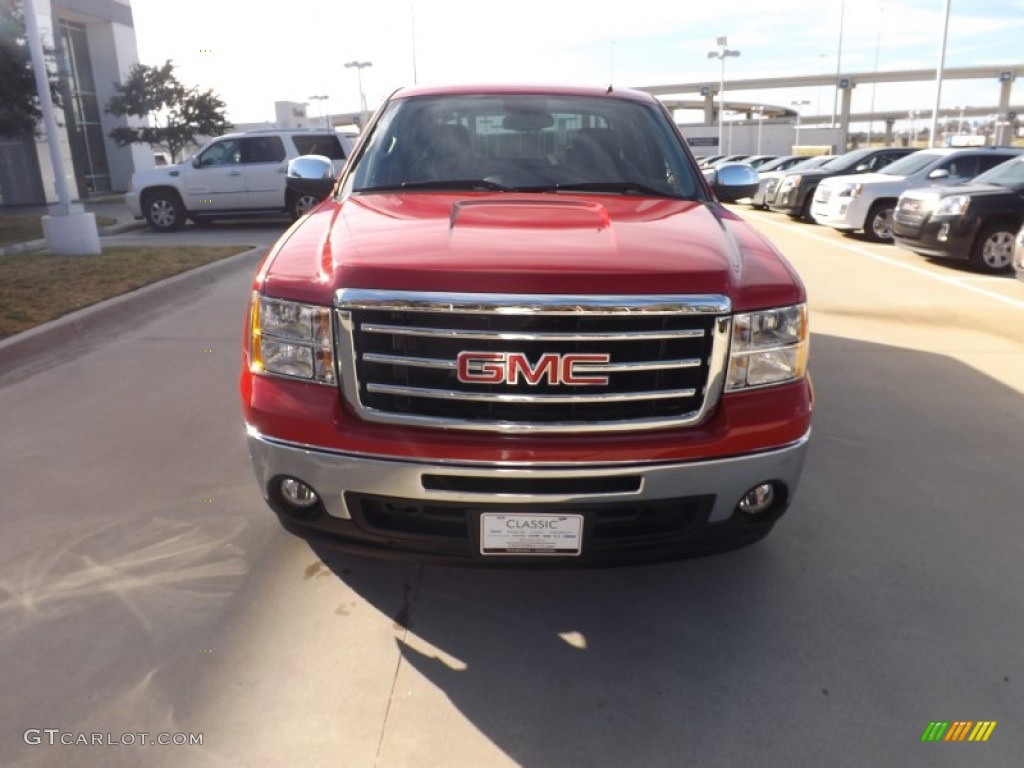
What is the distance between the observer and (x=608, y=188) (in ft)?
11.8

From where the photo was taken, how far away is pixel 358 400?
2465mm

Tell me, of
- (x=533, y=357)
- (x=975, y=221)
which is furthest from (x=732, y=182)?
(x=975, y=221)

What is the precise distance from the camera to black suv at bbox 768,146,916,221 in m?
17.6

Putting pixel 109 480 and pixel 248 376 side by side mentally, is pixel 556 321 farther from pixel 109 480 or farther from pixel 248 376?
pixel 109 480

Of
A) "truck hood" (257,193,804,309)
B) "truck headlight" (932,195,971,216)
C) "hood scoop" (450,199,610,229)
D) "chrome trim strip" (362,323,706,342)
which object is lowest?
"truck headlight" (932,195,971,216)

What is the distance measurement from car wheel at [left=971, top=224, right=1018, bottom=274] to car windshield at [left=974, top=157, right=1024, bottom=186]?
31.2 inches

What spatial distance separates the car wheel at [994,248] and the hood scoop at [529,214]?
9336 mm

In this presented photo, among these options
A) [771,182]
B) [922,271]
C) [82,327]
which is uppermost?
[771,182]

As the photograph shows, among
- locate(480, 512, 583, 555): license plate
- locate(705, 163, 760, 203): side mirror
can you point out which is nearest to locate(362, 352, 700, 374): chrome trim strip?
locate(480, 512, 583, 555): license plate

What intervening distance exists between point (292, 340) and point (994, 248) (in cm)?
1077

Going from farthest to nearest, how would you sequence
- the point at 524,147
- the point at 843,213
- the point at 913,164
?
the point at 913,164
the point at 843,213
the point at 524,147

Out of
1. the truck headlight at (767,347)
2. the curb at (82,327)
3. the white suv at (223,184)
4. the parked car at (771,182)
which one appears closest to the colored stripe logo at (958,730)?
the truck headlight at (767,347)

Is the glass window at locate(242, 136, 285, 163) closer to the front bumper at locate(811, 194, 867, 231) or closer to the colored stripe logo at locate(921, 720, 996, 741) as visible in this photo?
the front bumper at locate(811, 194, 867, 231)

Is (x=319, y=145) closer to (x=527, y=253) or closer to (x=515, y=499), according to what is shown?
(x=527, y=253)
